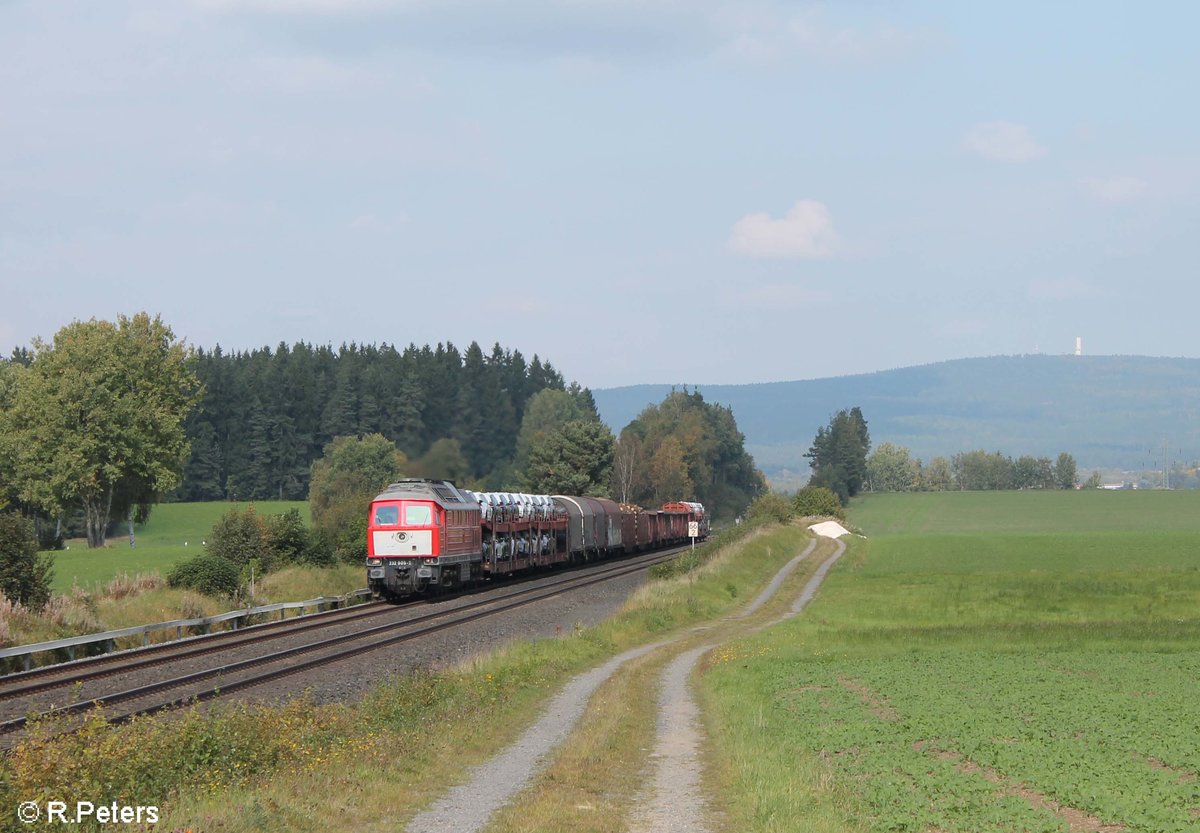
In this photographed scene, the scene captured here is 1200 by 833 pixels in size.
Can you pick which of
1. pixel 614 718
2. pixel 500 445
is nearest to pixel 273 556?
pixel 614 718

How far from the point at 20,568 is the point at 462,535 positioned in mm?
19608

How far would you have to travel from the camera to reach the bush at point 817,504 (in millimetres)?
141375

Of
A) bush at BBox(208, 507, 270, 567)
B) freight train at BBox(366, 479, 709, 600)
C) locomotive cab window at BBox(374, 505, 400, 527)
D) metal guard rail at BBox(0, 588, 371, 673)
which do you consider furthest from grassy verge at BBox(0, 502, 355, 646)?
locomotive cab window at BBox(374, 505, 400, 527)

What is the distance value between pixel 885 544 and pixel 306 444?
86977 mm

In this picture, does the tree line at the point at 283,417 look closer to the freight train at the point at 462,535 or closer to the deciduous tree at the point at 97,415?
the deciduous tree at the point at 97,415

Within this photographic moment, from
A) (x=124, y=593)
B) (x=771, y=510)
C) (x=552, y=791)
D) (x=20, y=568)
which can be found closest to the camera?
(x=552, y=791)

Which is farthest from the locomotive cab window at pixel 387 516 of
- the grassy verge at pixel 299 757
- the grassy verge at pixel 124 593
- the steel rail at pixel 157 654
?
the grassy verge at pixel 299 757

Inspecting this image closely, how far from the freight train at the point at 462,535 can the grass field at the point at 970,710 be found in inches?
573

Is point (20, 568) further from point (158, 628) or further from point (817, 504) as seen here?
point (817, 504)

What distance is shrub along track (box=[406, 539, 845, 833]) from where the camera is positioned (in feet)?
47.6

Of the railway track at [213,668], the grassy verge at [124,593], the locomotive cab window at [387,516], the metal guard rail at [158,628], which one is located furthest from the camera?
the locomotive cab window at [387,516]

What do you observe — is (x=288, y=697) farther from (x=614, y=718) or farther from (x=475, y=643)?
(x=475, y=643)

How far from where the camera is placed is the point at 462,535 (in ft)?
176

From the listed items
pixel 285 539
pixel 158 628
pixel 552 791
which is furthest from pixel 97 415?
pixel 552 791
